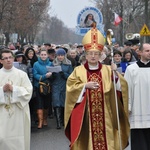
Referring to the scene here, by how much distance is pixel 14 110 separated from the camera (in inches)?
288

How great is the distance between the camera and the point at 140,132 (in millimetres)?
7387

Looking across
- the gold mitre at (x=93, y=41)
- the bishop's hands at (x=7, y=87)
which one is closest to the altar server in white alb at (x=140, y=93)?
the gold mitre at (x=93, y=41)

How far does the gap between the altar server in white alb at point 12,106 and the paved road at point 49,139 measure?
2.05m

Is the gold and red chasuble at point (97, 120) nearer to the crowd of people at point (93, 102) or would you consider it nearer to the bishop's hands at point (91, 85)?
the crowd of people at point (93, 102)

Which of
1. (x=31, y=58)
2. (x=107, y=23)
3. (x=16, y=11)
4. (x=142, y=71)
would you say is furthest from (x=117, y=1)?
(x=142, y=71)

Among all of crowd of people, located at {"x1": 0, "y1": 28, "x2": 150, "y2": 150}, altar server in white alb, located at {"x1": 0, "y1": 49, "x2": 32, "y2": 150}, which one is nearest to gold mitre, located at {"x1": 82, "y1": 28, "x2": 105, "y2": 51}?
crowd of people, located at {"x1": 0, "y1": 28, "x2": 150, "y2": 150}

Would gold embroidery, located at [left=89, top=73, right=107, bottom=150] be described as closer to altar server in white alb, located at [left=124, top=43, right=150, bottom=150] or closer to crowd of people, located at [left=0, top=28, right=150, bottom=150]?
crowd of people, located at [left=0, top=28, right=150, bottom=150]

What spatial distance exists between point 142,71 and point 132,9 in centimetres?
4275

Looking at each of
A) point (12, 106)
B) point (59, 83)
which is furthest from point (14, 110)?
point (59, 83)

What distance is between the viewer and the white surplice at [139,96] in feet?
23.8

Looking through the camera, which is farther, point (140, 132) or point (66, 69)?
point (66, 69)

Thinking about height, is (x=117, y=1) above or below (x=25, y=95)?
above

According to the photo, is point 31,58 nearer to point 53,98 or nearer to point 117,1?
point 53,98

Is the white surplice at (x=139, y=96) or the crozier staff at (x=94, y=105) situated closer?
the crozier staff at (x=94, y=105)
